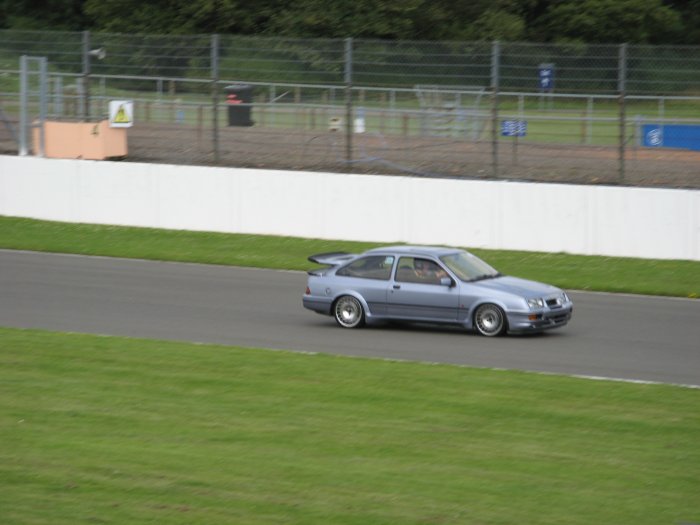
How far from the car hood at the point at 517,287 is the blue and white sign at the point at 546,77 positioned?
9.27 meters

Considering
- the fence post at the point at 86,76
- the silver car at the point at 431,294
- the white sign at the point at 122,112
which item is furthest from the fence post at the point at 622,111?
the fence post at the point at 86,76

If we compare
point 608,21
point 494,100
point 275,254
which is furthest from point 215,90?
point 608,21

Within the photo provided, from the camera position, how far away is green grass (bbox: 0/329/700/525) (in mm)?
8109

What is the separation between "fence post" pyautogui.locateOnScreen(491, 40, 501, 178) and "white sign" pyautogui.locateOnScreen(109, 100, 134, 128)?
29.3ft

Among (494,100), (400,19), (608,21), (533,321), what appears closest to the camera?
(533,321)

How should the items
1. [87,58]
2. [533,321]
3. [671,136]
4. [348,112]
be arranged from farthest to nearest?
[87,58]
[671,136]
[348,112]
[533,321]

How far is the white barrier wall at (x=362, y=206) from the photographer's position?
22766mm

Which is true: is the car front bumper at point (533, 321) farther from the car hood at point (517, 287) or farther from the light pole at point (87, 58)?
the light pole at point (87, 58)

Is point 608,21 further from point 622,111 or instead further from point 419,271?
point 419,271

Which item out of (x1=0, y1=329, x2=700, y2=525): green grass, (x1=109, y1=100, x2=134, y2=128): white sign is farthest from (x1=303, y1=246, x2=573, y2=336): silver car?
(x1=109, y1=100, x2=134, y2=128): white sign

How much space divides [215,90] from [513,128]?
6931 millimetres

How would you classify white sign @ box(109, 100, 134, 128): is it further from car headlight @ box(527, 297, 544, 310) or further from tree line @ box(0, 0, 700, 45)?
tree line @ box(0, 0, 700, 45)

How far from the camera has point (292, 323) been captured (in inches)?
670

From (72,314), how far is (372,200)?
28.7ft
